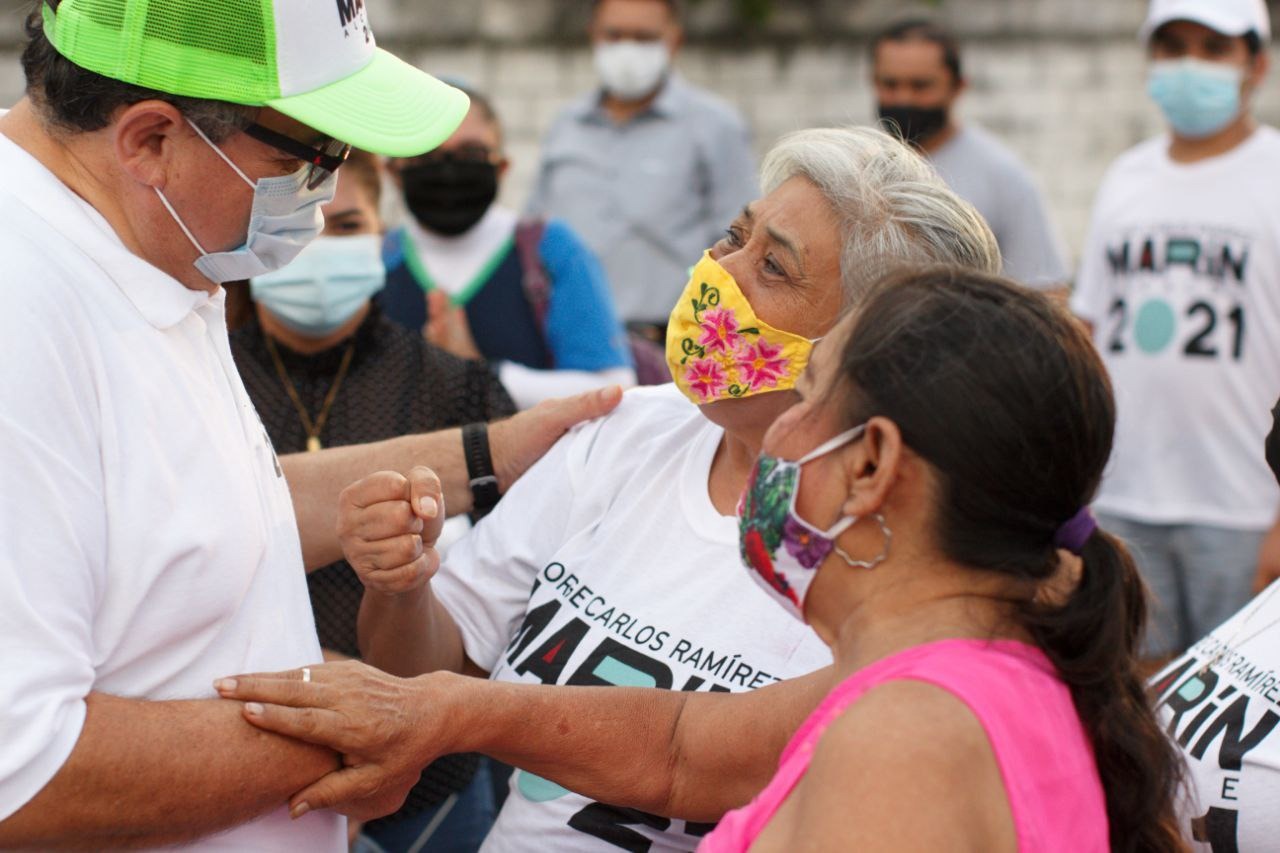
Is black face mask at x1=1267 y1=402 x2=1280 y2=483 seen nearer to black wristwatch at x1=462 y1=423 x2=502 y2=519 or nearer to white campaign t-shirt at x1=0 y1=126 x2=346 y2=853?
black wristwatch at x1=462 y1=423 x2=502 y2=519

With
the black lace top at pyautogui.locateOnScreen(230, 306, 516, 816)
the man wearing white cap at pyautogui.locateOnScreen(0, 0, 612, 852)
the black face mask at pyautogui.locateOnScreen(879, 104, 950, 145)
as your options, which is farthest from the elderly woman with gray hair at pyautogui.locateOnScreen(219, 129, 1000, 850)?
the black face mask at pyautogui.locateOnScreen(879, 104, 950, 145)

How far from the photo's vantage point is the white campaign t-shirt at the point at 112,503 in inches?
71.3

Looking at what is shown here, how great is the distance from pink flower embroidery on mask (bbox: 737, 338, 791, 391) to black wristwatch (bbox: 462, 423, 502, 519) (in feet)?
1.92

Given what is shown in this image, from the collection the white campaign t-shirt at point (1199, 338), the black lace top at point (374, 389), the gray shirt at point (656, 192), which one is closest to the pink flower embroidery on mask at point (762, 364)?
the black lace top at point (374, 389)

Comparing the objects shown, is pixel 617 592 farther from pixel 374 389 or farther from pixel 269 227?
pixel 374 389

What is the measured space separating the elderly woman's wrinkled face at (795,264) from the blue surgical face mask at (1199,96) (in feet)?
10.5

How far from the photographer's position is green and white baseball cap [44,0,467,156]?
1.97 m

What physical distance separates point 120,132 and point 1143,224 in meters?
4.15

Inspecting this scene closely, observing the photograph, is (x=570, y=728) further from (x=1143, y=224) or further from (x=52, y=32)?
(x=1143, y=224)

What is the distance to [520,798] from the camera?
2598 millimetres

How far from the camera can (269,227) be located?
7.29 ft

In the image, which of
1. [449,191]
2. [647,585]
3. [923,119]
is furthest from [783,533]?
[923,119]

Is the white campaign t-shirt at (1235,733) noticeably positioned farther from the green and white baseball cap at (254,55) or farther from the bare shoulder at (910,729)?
the green and white baseball cap at (254,55)

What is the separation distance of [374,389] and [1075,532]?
7.92ft
